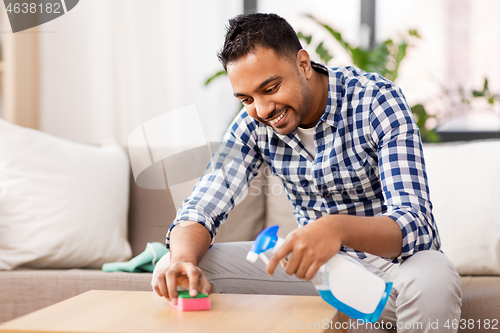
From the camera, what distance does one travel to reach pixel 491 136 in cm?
221

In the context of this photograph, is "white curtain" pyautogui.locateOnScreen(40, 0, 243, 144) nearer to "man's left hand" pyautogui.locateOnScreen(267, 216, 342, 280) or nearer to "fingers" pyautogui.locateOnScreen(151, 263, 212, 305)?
"fingers" pyautogui.locateOnScreen(151, 263, 212, 305)

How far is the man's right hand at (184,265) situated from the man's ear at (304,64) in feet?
1.39

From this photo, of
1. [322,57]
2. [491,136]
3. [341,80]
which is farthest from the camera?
[491,136]

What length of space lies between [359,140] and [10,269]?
1029mm

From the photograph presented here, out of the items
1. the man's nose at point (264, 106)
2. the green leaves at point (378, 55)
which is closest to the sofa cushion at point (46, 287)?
Result: the man's nose at point (264, 106)

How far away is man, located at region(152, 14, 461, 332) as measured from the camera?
0.80 meters

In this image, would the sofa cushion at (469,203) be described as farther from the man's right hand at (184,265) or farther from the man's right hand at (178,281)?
the man's right hand at (178,281)

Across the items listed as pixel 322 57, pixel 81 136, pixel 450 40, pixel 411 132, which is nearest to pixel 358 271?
pixel 411 132

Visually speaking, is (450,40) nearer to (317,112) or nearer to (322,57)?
(322,57)

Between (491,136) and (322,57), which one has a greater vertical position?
(322,57)

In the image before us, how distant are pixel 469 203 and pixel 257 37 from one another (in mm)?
817

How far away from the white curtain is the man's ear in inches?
Result: 50.5

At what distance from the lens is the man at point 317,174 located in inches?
31.4

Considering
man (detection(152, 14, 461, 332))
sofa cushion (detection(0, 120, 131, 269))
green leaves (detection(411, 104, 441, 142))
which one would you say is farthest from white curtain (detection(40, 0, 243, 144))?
man (detection(152, 14, 461, 332))
